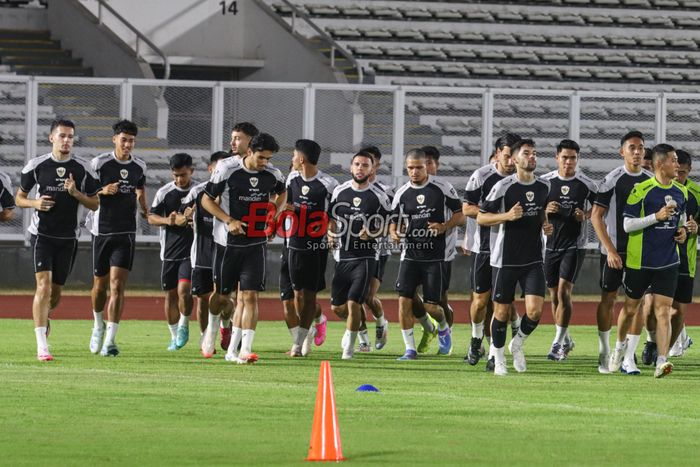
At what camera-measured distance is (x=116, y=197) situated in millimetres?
15828

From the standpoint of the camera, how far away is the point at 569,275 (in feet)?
53.1

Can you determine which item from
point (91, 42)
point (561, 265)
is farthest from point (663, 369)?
point (91, 42)

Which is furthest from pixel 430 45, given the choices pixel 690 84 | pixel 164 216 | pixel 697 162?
pixel 164 216

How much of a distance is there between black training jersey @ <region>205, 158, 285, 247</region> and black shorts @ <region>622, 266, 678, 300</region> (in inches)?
139

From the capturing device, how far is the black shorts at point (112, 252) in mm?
15742

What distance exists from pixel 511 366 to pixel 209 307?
10.4ft

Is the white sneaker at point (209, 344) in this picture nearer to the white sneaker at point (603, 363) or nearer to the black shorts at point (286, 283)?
the black shorts at point (286, 283)

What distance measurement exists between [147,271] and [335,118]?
4.06m

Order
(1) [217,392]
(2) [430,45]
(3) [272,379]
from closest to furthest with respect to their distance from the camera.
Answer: (1) [217,392]
(3) [272,379]
(2) [430,45]

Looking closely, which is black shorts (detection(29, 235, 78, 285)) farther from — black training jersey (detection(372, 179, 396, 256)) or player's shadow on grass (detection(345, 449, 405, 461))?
player's shadow on grass (detection(345, 449, 405, 461))

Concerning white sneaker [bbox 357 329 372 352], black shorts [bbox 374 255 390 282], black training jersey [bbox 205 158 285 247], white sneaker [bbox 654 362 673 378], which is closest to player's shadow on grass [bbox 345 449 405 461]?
white sneaker [bbox 654 362 673 378]

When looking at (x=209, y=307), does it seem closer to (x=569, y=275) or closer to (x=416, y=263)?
(x=416, y=263)

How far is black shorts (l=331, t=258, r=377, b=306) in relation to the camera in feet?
51.0

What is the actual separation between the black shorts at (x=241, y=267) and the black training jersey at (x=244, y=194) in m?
0.08
